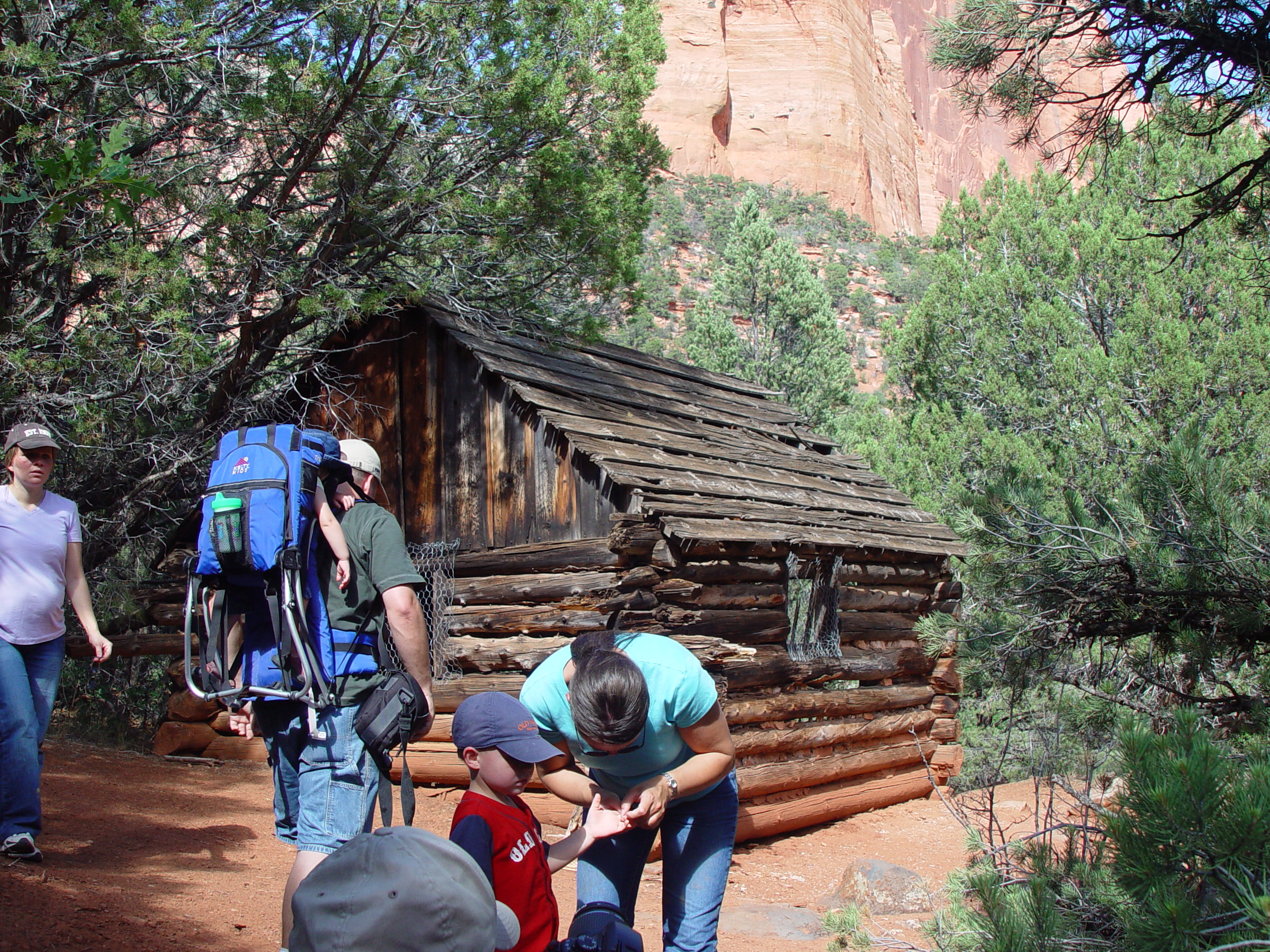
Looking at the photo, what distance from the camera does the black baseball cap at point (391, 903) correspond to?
134 centimetres

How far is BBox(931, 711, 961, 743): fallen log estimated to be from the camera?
10.9 metres

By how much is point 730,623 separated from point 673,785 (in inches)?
208

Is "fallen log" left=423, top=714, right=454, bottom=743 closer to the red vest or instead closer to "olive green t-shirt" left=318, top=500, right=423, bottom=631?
"olive green t-shirt" left=318, top=500, right=423, bottom=631

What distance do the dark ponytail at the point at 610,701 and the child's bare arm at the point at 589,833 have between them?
0.35m

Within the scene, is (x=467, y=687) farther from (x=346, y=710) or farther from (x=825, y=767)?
(x=346, y=710)

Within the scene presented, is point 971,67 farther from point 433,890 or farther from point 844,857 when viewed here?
point 844,857

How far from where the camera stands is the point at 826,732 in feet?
29.6

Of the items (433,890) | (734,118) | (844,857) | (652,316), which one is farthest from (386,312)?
(734,118)

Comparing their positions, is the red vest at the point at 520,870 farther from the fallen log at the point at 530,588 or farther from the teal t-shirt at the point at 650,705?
the fallen log at the point at 530,588

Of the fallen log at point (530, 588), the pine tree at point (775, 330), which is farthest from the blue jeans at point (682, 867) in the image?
the pine tree at point (775, 330)

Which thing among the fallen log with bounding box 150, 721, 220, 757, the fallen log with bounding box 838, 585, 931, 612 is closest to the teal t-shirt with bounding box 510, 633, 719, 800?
the fallen log with bounding box 838, 585, 931, 612

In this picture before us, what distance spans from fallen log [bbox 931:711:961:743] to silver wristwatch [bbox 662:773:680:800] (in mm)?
8605

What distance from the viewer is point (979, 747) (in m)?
13.7

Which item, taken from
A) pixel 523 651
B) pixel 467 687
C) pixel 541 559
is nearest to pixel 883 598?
pixel 541 559
